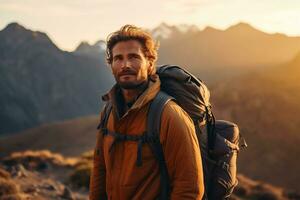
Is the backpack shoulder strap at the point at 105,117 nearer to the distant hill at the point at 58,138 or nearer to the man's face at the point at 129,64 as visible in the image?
the man's face at the point at 129,64

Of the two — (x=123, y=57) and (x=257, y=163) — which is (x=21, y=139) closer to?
(x=257, y=163)

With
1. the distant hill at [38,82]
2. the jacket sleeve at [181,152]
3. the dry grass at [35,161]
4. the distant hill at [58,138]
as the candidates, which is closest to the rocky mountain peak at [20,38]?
the distant hill at [38,82]

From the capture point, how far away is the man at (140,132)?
2529 millimetres

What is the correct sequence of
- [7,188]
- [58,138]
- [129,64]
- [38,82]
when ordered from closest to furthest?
[129,64]
[7,188]
[58,138]
[38,82]

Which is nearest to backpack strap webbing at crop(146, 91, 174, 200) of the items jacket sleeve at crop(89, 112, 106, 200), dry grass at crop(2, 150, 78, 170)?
jacket sleeve at crop(89, 112, 106, 200)

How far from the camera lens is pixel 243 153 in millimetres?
25531

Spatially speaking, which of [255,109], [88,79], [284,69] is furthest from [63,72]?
[255,109]

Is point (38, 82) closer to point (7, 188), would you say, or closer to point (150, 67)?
point (7, 188)

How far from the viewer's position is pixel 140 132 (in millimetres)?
2660

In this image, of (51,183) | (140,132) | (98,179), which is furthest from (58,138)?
(140,132)

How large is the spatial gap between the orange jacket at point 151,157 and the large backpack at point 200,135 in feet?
0.15

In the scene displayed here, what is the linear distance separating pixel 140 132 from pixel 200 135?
496mm

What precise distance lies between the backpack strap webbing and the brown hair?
410mm

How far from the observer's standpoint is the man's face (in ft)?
9.20
